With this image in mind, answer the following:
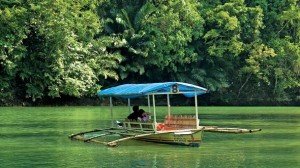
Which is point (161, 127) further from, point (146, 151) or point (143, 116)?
point (146, 151)

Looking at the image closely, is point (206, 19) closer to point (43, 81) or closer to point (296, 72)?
point (296, 72)

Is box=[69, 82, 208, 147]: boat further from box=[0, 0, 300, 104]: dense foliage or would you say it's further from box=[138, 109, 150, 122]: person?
box=[0, 0, 300, 104]: dense foliage

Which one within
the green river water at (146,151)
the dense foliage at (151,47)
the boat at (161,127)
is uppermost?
the dense foliage at (151,47)

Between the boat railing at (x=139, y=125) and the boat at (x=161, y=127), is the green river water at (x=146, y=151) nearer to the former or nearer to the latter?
the boat at (x=161, y=127)

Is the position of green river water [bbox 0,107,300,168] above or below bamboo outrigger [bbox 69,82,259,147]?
below

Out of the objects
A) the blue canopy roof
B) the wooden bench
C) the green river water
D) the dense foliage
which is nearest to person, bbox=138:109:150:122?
the wooden bench

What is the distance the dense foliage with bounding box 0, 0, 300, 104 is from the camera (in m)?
44.4

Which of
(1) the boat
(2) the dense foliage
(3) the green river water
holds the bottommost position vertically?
(3) the green river water

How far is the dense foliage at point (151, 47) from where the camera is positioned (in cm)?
4441

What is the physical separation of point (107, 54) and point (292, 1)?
50.7 ft

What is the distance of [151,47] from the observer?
49.2 metres

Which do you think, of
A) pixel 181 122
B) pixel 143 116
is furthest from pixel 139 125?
pixel 181 122

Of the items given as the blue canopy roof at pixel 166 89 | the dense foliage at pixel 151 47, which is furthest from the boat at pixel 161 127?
the dense foliage at pixel 151 47

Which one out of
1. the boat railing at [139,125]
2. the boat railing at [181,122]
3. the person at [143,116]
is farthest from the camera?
the person at [143,116]
